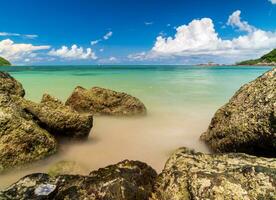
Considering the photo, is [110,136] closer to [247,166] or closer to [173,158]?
[173,158]

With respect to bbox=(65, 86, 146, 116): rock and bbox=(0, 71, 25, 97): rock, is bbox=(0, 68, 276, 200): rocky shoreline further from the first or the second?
bbox=(65, 86, 146, 116): rock

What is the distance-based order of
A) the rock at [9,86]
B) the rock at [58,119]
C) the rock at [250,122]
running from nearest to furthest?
the rock at [250,122] → the rock at [58,119] → the rock at [9,86]

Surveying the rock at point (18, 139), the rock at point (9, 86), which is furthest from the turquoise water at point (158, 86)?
the rock at point (18, 139)

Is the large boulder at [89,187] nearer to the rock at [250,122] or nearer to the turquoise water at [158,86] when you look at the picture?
the rock at [250,122]

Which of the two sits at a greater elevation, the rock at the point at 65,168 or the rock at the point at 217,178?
the rock at the point at 217,178

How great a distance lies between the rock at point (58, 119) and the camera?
22.2 ft

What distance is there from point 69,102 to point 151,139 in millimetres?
4804

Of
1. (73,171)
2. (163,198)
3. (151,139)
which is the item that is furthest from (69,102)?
(163,198)

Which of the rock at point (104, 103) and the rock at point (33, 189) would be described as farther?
the rock at point (104, 103)

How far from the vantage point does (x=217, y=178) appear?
3.27 meters

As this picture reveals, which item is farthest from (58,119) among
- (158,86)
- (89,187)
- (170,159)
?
(158,86)

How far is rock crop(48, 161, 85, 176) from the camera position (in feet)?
17.7

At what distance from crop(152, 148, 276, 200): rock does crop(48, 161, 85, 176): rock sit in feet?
7.34

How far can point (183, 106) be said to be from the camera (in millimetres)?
12938
